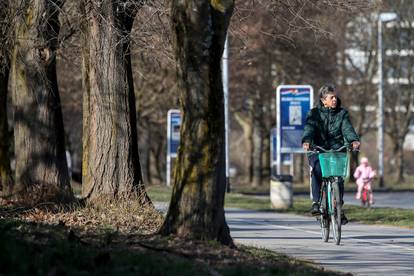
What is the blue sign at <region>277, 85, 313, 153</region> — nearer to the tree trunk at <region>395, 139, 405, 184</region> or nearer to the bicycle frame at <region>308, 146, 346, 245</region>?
the bicycle frame at <region>308, 146, 346, 245</region>

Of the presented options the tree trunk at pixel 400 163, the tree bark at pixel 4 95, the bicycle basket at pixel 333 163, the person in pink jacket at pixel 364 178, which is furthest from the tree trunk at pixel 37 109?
the tree trunk at pixel 400 163

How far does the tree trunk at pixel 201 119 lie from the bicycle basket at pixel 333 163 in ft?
11.1

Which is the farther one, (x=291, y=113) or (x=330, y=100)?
(x=291, y=113)

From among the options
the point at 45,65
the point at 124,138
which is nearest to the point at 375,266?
the point at 124,138

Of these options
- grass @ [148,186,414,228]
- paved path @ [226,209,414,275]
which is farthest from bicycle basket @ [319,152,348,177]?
grass @ [148,186,414,228]

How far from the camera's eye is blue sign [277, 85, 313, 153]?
2814 cm

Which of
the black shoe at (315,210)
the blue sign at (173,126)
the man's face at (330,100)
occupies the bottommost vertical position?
the black shoe at (315,210)

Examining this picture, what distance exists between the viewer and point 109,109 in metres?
16.6

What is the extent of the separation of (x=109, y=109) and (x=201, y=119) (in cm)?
568

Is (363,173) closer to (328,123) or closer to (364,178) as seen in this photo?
(364,178)

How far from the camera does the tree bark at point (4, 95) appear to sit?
18.4 meters

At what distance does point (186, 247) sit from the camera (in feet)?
34.6

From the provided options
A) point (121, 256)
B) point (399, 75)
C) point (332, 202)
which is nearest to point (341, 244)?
point (332, 202)

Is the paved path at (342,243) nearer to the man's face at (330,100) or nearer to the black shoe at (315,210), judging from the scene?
the black shoe at (315,210)
